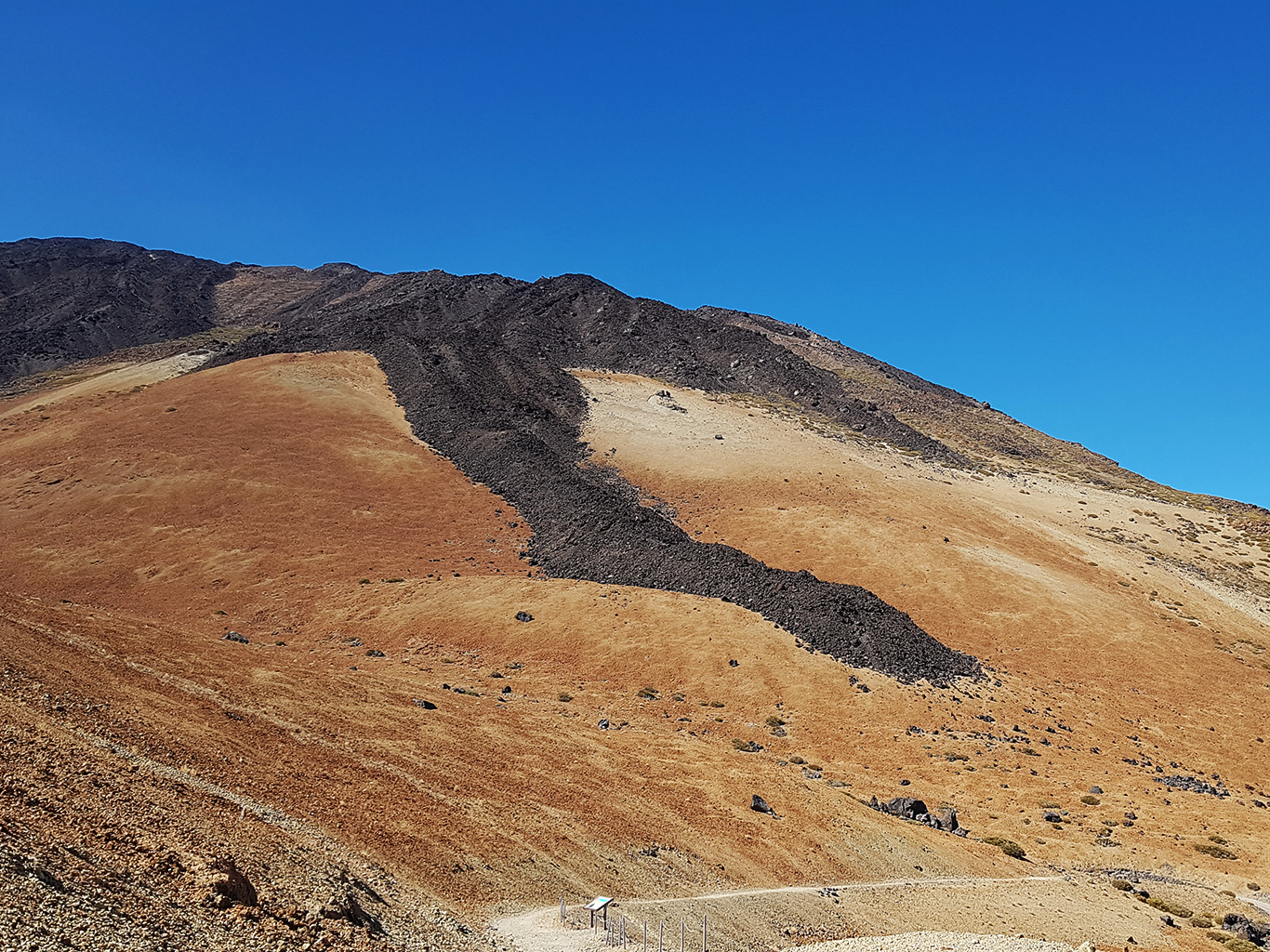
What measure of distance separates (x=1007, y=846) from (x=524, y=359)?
77.7 m

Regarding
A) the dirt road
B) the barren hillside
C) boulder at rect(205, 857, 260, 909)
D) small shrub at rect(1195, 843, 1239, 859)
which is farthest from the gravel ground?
small shrub at rect(1195, 843, 1239, 859)

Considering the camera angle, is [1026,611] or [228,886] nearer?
[228,886]

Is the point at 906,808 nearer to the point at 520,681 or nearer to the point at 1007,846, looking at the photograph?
the point at 1007,846

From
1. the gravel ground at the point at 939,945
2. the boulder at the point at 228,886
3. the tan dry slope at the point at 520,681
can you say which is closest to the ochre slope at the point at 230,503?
the tan dry slope at the point at 520,681

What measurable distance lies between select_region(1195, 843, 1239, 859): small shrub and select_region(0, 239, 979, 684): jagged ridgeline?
13564 mm

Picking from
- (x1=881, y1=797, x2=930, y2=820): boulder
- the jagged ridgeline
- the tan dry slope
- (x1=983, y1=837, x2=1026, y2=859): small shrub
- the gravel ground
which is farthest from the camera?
the jagged ridgeline

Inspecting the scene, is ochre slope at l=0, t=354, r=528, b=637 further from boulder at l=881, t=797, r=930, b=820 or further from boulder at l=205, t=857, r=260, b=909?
boulder at l=205, t=857, r=260, b=909

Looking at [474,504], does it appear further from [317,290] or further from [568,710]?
[317,290]

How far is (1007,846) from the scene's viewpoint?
25.3m

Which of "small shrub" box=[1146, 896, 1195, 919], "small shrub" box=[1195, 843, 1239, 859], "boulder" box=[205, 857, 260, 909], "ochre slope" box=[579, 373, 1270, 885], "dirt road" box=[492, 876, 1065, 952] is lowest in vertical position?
"dirt road" box=[492, 876, 1065, 952]

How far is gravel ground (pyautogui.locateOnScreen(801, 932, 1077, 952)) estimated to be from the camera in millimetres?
16391

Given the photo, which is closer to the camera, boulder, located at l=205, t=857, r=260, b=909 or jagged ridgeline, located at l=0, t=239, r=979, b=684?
boulder, located at l=205, t=857, r=260, b=909

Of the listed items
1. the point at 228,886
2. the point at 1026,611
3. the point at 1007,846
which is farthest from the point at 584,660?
the point at 228,886

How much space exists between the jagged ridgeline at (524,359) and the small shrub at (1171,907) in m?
16.3
